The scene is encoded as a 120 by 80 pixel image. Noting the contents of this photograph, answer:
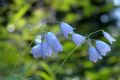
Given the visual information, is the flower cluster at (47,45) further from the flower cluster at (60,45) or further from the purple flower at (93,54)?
the purple flower at (93,54)

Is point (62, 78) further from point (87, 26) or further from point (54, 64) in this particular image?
point (87, 26)

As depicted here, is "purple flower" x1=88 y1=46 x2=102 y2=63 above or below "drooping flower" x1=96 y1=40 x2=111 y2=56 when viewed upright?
below

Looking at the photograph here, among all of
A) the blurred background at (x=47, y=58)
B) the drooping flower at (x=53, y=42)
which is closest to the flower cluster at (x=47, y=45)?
the drooping flower at (x=53, y=42)

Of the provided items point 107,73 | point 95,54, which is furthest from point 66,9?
point 95,54

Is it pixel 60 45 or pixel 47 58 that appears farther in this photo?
pixel 47 58

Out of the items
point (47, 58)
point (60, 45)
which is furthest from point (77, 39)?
point (47, 58)

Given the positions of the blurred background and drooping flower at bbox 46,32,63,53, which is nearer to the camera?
drooping flower at bbox 46,32,63,53

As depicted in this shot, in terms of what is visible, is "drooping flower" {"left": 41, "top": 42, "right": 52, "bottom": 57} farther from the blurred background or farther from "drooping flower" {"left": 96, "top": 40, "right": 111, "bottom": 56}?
the blurred background

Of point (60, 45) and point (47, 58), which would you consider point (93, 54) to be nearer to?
point (60, 45)

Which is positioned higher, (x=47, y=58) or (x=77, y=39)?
(x=47, y=58)

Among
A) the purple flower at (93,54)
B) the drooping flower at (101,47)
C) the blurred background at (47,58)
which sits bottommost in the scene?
the purple flower at (93,54)

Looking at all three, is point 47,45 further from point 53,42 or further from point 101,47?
point 101,47

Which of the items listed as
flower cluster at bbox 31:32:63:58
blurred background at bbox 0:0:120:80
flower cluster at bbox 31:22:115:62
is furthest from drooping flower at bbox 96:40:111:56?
blurred background at bbox 0:0:120:80
